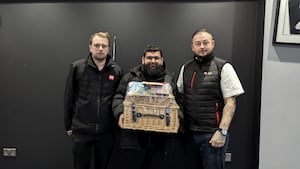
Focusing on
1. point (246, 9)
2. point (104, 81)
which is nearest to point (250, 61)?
point (246, 9)

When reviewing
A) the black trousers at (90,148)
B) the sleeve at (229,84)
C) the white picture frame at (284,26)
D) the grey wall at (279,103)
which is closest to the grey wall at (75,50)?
the grey wall at (279,103)

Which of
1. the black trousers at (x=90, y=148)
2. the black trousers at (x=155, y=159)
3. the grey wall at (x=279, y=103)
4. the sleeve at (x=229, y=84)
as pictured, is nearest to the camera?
the sleeve at (x=229, y=84)

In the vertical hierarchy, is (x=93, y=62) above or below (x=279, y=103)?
above

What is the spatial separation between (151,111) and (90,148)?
702mm

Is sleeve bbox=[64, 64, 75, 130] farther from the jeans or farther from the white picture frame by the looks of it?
the white picture frame

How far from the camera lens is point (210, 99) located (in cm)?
215

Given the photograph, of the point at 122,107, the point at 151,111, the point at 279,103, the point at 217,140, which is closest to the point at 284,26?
the point at 279,103

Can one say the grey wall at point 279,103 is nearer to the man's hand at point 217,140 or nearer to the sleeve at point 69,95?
the man's hand at point 217,140

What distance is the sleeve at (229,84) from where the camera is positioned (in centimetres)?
210

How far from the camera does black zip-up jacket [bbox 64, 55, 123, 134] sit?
2.35m

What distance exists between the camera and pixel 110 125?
2426mm

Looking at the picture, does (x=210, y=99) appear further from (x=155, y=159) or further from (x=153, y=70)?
(x=155, y=159)

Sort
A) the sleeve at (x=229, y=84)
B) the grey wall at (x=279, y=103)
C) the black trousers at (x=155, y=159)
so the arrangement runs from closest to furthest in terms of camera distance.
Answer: the sleeve at (x=229, y=84), the grey wall at (x=279, y=103), the black trousers at (x=155, y=159)

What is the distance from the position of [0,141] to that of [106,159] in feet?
4.13
